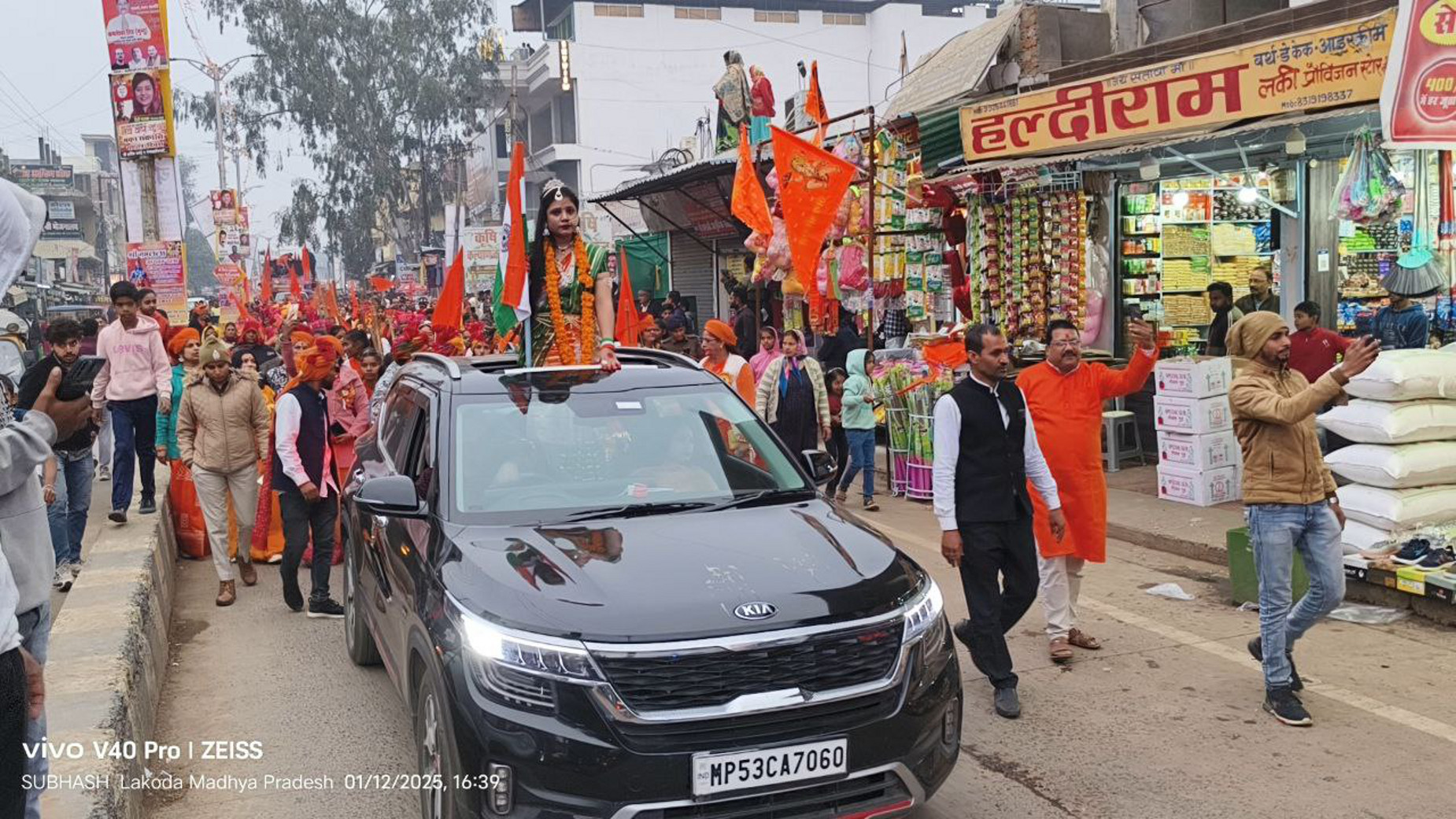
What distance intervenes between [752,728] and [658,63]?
45.2 meters

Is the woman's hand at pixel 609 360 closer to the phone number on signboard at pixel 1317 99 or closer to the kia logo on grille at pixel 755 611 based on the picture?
the kia logo on grille at pixel 755 611

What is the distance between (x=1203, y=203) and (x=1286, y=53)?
3.09m

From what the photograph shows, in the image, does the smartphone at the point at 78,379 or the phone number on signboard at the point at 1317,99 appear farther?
the phone number on signboard at the point at 1317,99

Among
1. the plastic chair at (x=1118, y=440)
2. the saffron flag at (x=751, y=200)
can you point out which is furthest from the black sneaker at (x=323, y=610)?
the plastic chair at (x=1118, y=440)

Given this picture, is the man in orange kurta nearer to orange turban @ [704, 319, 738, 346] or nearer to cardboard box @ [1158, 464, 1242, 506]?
cardboard box @ [1158, 464, 1242, 506]

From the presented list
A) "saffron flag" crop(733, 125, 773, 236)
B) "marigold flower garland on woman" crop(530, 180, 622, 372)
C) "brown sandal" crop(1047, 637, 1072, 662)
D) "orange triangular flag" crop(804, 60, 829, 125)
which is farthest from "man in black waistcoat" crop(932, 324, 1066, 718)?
"orange triangular flag" crop(804, 60, 829, 125)

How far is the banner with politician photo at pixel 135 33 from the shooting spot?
1530cm

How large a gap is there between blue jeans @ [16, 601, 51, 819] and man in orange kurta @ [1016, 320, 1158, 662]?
462 centimetres

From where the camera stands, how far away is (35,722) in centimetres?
292

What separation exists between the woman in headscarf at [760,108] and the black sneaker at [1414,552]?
1203 centimetres

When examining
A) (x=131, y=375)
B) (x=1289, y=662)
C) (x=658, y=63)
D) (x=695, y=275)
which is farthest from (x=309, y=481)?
(x=658, y=63)

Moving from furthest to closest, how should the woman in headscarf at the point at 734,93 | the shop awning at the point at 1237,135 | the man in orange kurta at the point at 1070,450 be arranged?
the woman in headscarf at the point at 734,93
the shop awning at the point at 1237,135
the man in orange kurta at the point at 1070,450

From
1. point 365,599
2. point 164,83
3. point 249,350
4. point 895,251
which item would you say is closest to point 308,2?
point 164,83

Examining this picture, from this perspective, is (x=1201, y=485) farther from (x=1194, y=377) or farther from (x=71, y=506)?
(x=71, y=506)
